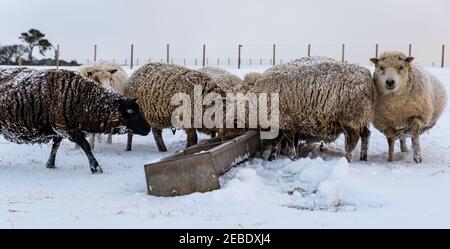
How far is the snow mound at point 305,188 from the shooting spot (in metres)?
6.62

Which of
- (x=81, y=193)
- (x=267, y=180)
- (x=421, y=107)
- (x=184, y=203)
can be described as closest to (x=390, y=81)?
(x=421, y=107)

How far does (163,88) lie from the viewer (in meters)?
11.8

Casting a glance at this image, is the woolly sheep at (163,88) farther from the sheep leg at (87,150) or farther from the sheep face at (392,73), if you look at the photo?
the sheep face at (392,73)

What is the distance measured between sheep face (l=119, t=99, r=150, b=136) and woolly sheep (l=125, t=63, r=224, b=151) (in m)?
1.90

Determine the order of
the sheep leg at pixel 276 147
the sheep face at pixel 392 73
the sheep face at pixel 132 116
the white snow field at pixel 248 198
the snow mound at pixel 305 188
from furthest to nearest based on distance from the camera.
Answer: the sheep leg at pixel 276 147
the sheep face at pixel 392 73
the sheep face at pixel 132 116
the snow mound at pixel 305 188
the white snow field at pixel 248 198

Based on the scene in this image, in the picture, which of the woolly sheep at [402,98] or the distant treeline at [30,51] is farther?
the distant treeline at [30,51]

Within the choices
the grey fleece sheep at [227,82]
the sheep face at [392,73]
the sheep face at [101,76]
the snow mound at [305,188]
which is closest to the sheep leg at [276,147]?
Answer: the grey fleece sheep at [227,82]

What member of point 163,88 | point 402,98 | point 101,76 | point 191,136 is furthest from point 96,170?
point 402,98

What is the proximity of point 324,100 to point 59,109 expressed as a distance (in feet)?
15.5

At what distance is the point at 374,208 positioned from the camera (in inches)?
250

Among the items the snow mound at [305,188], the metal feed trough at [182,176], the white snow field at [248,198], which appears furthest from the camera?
the metal feed trough at [182,176]

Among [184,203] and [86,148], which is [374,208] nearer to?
[184,203]

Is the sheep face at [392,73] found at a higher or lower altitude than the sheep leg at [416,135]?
higher

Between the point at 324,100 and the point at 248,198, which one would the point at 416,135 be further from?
the point at 248,198
